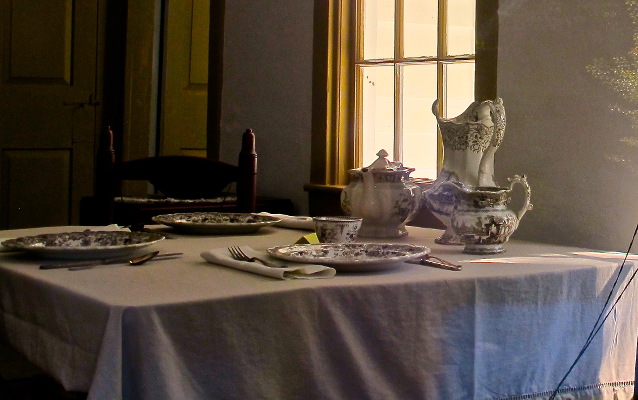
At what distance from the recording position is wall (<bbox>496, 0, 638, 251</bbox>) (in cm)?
167

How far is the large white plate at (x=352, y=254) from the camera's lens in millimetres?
1201

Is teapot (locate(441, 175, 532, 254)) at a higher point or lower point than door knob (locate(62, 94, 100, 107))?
lower

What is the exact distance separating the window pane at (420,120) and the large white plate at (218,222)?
730 mm

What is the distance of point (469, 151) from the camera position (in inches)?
67.1

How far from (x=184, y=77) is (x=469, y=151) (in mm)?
2583

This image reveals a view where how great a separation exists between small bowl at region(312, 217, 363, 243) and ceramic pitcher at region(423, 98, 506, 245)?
0.24m

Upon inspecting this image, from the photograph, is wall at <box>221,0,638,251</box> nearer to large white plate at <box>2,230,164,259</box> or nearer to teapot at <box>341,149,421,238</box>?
teapot at <box>341,149,421,238</box>

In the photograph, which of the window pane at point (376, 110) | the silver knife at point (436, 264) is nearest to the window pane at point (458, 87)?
the window pane at point (376, 110)

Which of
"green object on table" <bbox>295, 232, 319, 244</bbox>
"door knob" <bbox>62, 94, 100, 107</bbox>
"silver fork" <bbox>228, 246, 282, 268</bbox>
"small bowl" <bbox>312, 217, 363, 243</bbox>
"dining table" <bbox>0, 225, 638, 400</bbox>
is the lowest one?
"dining table" <bbox>0, 225, 638, 400</bbox>

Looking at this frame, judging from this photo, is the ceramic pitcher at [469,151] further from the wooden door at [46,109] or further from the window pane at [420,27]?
the wooden door at [46,109]

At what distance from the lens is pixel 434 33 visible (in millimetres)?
2379

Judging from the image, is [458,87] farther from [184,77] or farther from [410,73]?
[184,77]

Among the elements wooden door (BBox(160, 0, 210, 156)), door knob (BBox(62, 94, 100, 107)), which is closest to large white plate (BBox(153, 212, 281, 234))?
wooden door (BBox(160, 0, 210, 156))

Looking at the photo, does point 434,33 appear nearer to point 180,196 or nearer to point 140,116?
point 180,196
